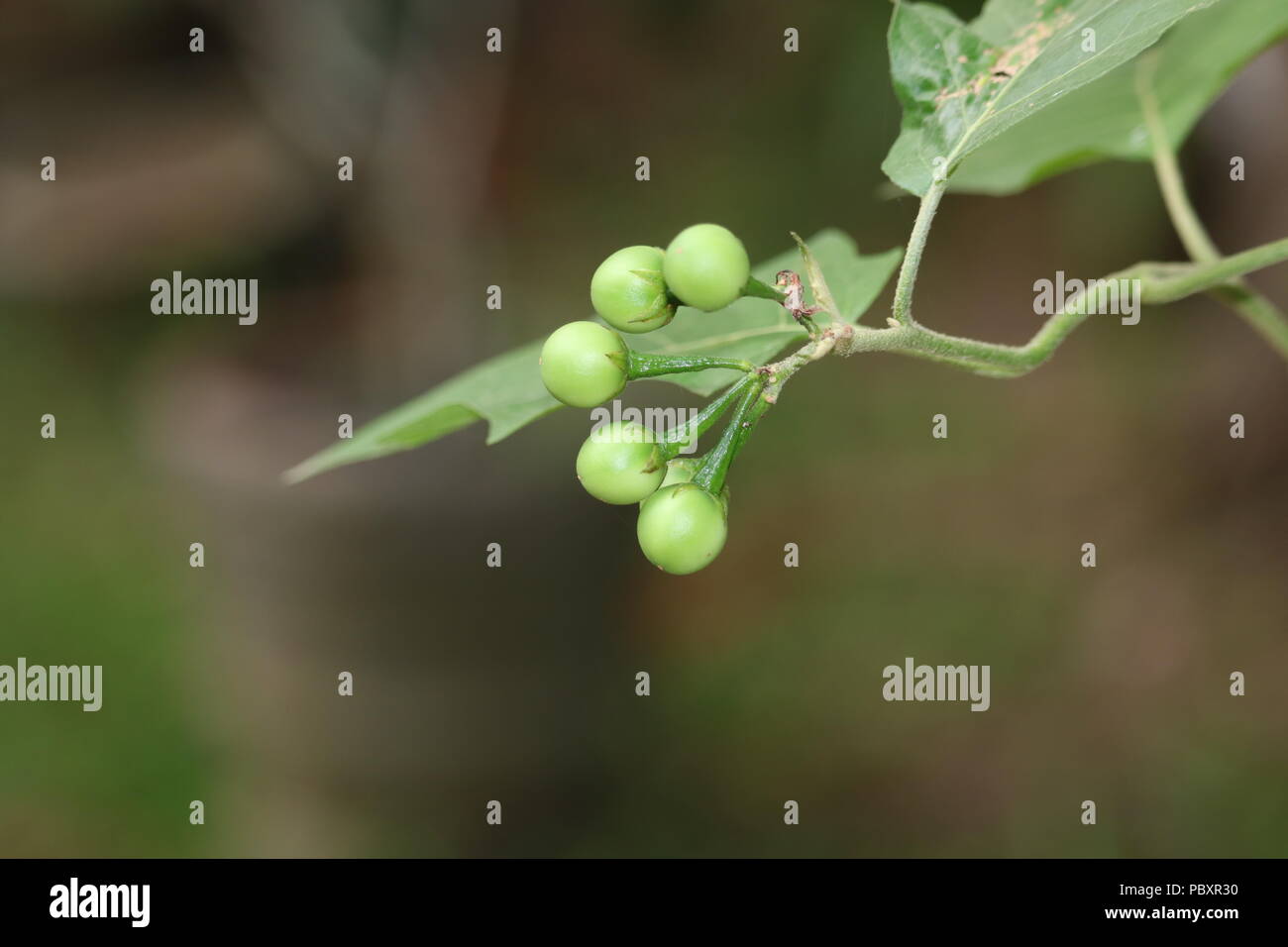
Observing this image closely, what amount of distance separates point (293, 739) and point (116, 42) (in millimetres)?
3713

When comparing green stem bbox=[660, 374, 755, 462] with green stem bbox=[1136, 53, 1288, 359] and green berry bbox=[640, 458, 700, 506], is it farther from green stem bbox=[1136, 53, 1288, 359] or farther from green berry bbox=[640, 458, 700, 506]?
green stem bbox=[1136, 53, 1288, 359]

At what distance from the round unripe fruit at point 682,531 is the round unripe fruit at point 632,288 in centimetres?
18

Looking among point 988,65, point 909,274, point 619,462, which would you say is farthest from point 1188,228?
point 619,462

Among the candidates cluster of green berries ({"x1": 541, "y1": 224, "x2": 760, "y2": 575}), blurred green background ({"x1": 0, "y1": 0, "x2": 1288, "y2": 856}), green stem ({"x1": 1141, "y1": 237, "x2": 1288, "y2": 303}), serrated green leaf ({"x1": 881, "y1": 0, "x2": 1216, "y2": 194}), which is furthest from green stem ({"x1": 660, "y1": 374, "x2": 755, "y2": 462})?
blurred green background ({"x1": 0, "y1": 0, "x2": 1288, "y2": 856})

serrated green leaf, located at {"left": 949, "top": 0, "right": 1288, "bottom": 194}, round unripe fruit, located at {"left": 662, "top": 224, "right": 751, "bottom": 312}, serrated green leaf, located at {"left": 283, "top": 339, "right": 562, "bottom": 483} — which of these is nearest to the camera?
round unripe fruit, located at {"left": 662, "top": 224, "right": 751, "bottom": 312}

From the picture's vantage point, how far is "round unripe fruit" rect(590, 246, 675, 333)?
117 centimetres

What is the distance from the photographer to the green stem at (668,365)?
1.17 meters

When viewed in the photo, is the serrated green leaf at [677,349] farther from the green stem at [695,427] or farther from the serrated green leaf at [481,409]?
the green stem at [695,427]

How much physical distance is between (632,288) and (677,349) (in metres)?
0.43

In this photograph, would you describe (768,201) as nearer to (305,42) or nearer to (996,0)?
(305,42)

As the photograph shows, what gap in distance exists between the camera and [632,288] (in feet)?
3.84

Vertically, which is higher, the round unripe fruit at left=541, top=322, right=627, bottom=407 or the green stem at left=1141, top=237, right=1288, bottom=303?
the green stem at left=1141, top=237, right=1288, bottom=303

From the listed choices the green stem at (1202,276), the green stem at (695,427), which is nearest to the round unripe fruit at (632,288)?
the green stem at (695,427)

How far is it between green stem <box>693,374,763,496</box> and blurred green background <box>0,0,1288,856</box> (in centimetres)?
322
